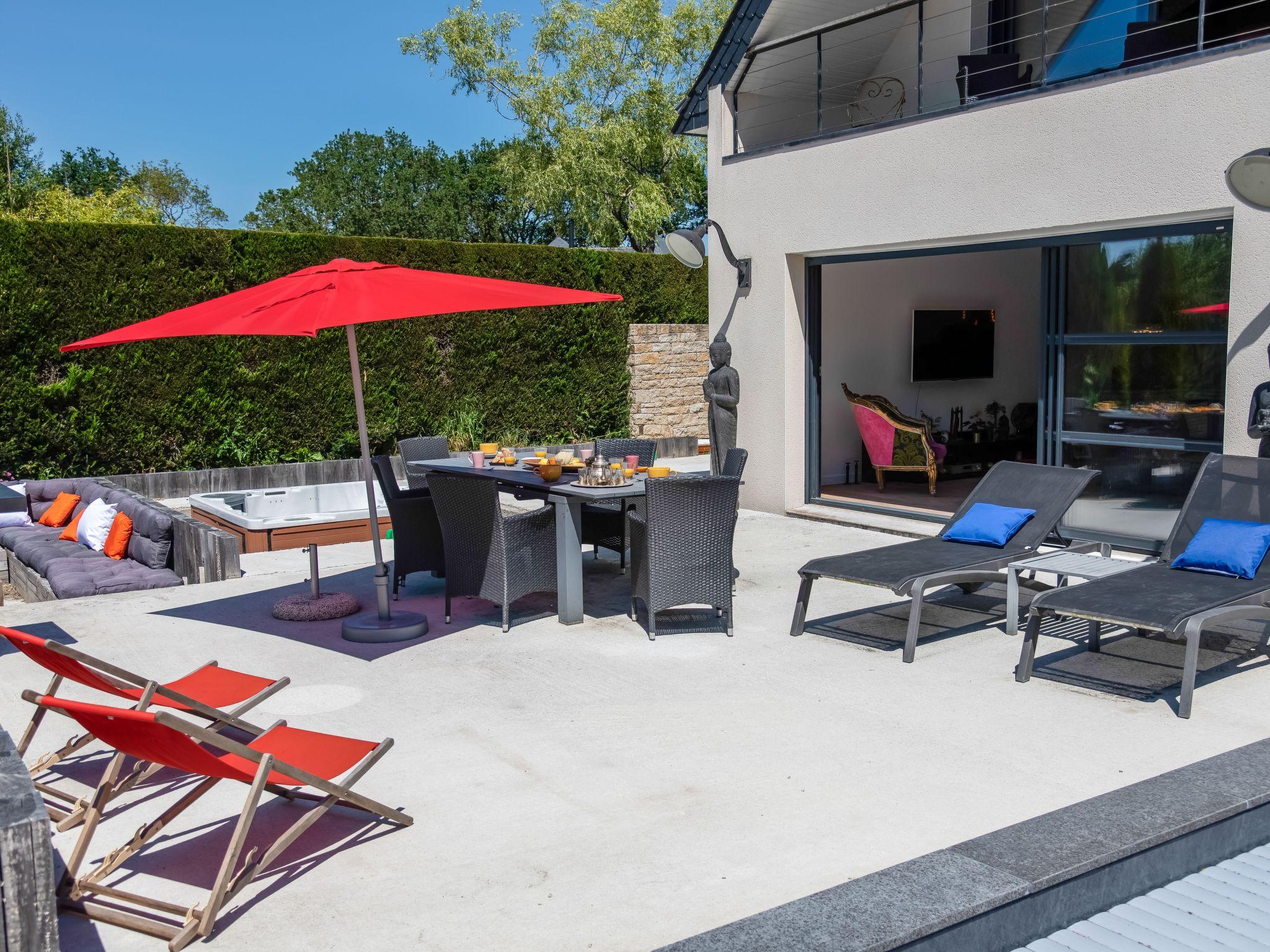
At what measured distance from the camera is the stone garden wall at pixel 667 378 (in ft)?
60.8

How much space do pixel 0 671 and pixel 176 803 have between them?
2.91 meters

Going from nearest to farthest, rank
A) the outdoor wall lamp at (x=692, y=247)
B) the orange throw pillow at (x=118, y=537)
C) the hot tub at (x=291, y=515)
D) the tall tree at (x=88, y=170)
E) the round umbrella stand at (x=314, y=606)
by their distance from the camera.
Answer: the round umbrella stand at (x=314, y=606), the orange throw pillow at (x=118, y=537), the hot tub at (x=291, y=515), the outdoor wall lamp at (x=692, y=247), the tall tree at (x=88, y=170)

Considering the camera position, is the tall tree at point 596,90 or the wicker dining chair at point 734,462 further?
the tall tree at point 596,90

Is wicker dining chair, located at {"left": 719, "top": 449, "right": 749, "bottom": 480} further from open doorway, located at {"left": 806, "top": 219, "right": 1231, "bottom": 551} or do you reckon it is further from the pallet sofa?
the pallet sofa

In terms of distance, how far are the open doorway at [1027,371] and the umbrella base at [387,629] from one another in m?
5.27

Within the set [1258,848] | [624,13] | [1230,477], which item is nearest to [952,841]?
[1258,848]

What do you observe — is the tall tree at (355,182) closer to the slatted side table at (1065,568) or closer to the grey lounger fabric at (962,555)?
the grey lounger fabric at (962,555)

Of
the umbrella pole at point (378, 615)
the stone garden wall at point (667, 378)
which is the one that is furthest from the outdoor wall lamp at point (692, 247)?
the stone garden wall at point (667, 378)

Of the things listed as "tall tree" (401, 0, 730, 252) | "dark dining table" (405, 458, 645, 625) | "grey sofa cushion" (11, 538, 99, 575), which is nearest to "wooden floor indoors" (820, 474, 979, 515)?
"dark dining table" (405, 458, 645, 625)

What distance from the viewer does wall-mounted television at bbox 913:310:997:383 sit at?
1373 centimetres

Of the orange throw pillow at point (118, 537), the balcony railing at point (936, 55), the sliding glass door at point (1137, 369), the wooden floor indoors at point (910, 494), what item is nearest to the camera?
the sliding glass door at point (1137, 369)

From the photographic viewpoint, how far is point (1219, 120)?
25.3ft

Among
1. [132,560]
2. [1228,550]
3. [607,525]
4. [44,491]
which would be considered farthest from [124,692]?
[44,491]

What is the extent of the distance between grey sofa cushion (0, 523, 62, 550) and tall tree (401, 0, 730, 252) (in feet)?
65.3
